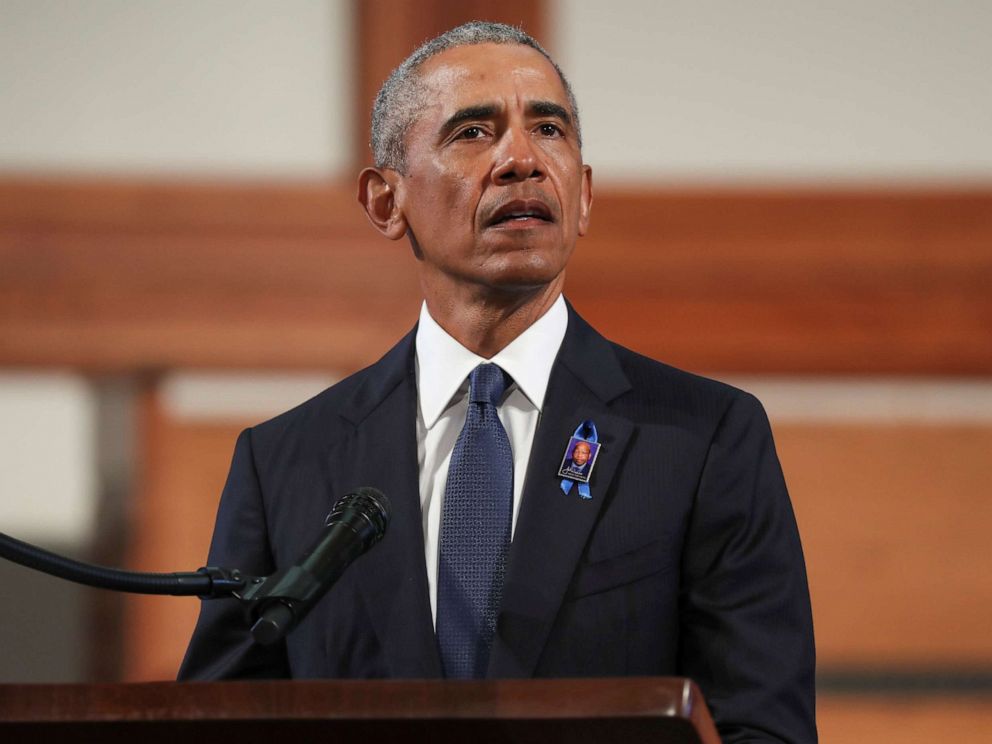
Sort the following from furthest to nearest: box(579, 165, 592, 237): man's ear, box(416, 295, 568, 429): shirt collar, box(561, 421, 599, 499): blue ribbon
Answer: box(579, 165, 592, 237): man's ear < box(416, 295, 568, 429): shirt collar < box(561, 421, 599, 499): blue ribbon

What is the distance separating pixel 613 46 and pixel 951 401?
0.81 m

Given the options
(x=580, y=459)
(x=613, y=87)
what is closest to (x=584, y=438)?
(x=580, y=459)

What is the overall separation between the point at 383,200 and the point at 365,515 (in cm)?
64

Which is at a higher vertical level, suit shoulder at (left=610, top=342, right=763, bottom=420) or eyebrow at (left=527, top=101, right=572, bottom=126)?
eyebrow at (left=527, top=101, right=572, bottom=126)

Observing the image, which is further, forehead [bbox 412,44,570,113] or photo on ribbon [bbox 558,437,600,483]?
forehead [bbox 412,44,570,113]

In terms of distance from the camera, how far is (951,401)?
2.46m

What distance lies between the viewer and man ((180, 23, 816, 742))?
4.40 feet

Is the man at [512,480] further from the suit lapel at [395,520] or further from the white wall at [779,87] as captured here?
the white wall at [779,87]

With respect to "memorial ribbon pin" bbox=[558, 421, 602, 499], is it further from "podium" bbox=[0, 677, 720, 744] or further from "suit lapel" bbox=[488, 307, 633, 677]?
"podium" bbox=[0, 677, 720, 744]

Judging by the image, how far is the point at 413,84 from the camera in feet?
5.24

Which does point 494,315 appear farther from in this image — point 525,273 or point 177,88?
point 177,88

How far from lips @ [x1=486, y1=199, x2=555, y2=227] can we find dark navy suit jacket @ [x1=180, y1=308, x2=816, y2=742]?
0.44ft

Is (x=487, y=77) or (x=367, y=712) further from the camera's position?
(x=487, y=77)

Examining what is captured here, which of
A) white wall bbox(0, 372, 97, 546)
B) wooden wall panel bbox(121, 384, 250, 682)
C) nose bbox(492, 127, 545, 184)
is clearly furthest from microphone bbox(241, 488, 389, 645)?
white wall bbox(0, 372, 97, 546)
